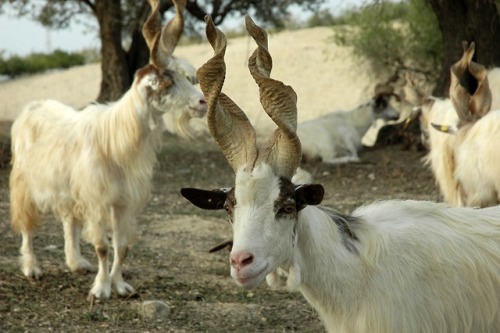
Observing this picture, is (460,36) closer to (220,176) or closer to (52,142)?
(220,176)

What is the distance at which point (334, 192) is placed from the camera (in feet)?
45.5

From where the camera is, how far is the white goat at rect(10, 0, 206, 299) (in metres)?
8.25

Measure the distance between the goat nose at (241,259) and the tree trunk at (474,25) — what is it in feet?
37.7

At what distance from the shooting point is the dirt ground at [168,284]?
727 centimetres

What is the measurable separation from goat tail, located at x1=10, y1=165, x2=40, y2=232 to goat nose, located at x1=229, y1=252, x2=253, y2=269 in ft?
15.3

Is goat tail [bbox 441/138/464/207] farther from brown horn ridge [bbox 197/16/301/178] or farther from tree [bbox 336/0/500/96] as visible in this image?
tree [bbox 336/0/500/96]

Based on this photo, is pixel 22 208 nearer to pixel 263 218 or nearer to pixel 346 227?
pixel 346 227

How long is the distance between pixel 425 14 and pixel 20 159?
587 inches

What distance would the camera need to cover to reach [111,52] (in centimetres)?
1881

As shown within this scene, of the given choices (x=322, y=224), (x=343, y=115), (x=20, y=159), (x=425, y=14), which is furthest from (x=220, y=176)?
(x=322, y=224)

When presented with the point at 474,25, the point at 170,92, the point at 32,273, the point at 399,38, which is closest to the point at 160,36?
the point at 170,92

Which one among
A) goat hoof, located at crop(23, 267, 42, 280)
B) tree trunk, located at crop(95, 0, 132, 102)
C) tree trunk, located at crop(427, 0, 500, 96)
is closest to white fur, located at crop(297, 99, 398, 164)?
tree trunk, located at crop(427, 0, 500, 96)

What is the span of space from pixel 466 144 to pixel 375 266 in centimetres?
429

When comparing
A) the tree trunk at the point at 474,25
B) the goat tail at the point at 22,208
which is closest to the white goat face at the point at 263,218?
the goat tail at the point at 22,208
